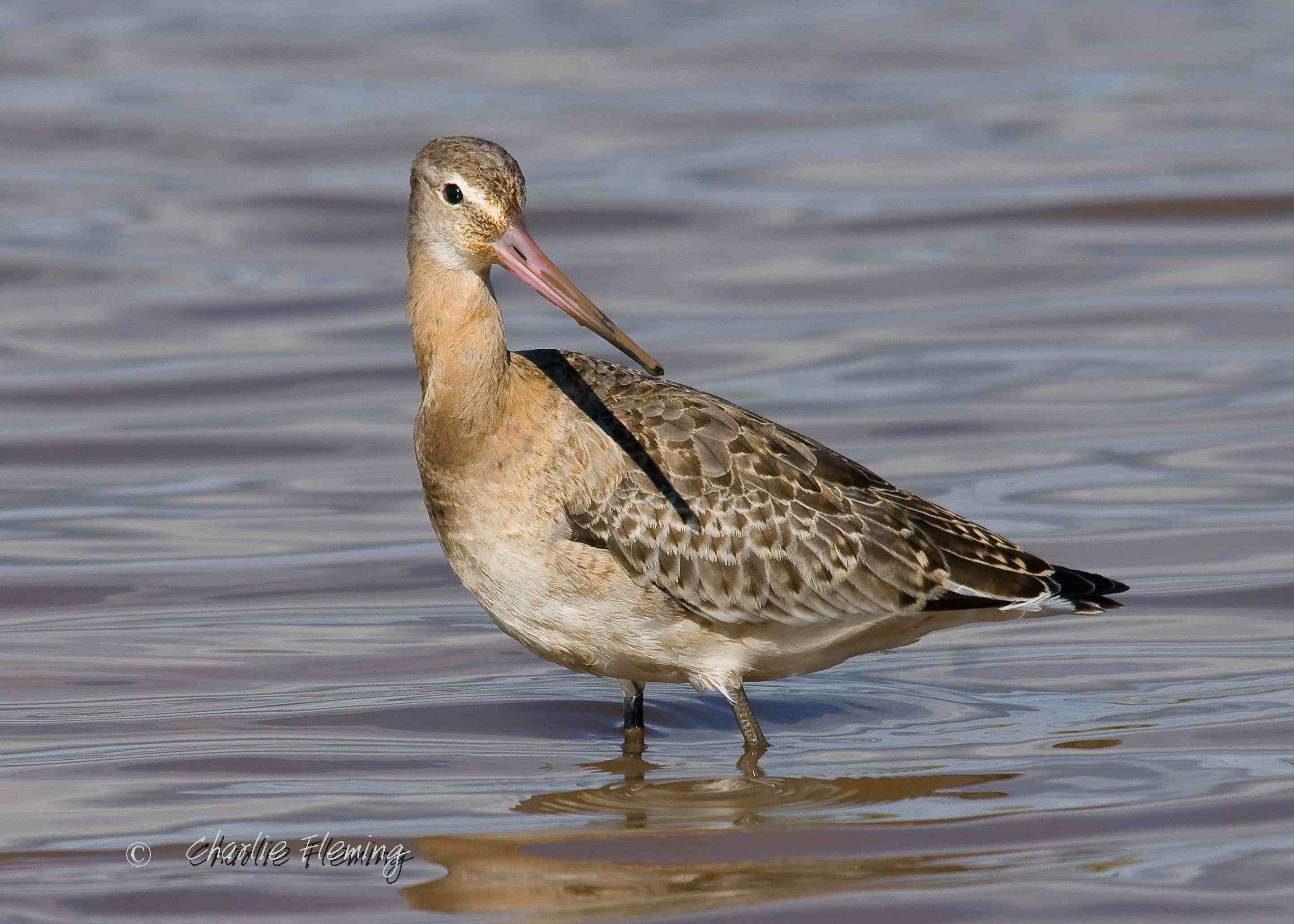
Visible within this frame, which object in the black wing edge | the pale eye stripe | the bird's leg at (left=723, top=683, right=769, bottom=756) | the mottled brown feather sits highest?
the pale eye stripe

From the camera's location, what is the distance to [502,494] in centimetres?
852

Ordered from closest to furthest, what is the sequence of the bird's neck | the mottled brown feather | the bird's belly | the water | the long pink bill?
1. the water
2. the long pink bill
3. the bird's belly
4. the bird's neck
5. the mottled brown feather

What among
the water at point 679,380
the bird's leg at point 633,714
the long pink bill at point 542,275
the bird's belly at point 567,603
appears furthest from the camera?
the bird's leg at point 633,714

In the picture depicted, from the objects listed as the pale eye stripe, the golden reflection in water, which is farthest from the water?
the pale eye stripe

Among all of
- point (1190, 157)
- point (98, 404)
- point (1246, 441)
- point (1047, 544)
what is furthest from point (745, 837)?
point (1190, 157)

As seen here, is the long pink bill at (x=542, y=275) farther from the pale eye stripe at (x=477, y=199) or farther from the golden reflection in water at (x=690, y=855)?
the golden reflection in water at (x=690, y=855)

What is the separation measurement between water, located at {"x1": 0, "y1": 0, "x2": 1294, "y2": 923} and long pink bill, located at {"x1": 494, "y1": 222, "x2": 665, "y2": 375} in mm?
→ 1887

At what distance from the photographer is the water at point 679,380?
771cm

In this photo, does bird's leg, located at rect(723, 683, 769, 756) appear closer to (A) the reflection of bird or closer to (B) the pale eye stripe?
(A) the reflection of bird

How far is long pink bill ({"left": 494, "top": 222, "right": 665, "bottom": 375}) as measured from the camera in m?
8.33

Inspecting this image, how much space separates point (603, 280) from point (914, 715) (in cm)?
901

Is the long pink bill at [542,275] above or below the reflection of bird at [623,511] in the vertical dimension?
above

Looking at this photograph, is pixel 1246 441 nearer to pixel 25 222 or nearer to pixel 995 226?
pixel 995 226

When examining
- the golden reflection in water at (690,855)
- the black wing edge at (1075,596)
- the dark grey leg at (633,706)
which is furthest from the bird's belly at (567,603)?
the black wing edge at (1075,596)
